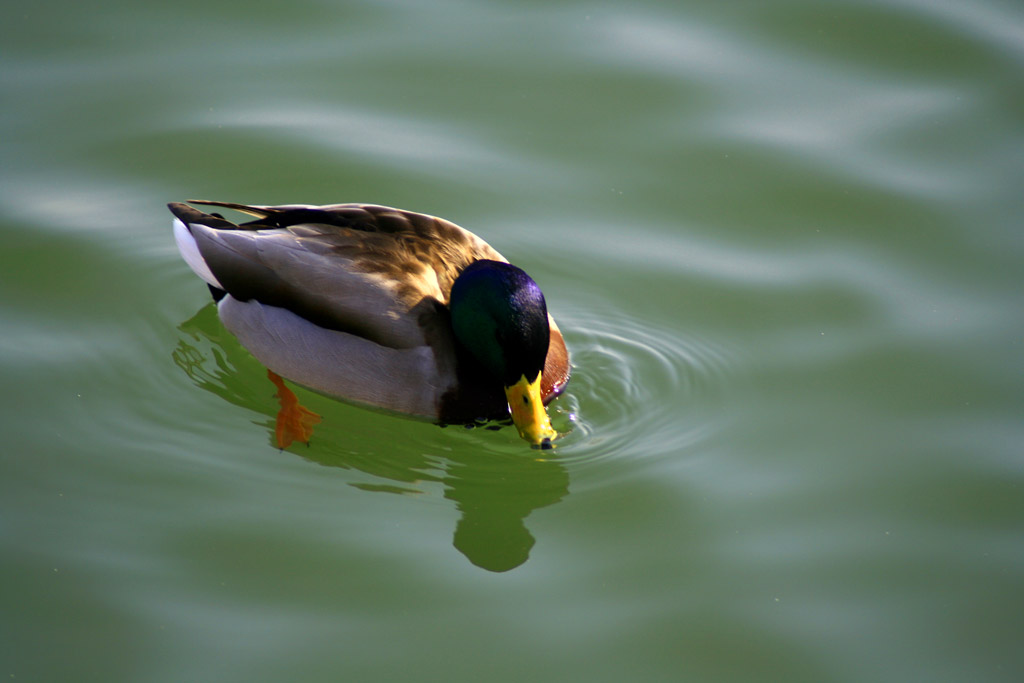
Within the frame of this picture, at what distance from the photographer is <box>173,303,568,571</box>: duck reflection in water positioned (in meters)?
4.84

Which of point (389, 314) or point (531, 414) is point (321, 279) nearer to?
point (389, 314)

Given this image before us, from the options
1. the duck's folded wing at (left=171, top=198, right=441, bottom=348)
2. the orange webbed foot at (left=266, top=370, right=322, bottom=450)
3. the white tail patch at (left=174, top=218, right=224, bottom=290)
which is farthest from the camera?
the white tail patch at (left=174, top=218, right=224, bottom=290)

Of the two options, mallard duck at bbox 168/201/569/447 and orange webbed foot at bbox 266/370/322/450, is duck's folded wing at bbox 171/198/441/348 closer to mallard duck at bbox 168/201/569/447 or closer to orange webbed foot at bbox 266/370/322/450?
mallard duck at bbox 168/201/569/447

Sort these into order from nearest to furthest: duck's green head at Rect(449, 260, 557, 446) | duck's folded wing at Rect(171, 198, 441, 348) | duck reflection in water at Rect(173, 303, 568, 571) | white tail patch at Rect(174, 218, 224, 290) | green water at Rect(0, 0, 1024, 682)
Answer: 1. green water at Rect(0, 0, 1024, 682)
2. duck reflection in water at Rect(173, 303, 568, 571)
3. duck's green head at Rect(449, 260, 557, 446)
4. duck's folded wing at Rect(171, 198, 441, 348)
5. white tail patch at Rect(174, 218, 224, 290)

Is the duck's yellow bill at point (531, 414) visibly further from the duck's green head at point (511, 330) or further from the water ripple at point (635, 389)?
the water ripple at point (635, 389)

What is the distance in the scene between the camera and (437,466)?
5.19 m

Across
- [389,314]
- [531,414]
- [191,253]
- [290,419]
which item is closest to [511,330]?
[531,414]

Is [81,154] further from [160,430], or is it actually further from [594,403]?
[594,403]

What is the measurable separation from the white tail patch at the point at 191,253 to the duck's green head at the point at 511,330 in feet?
4.25

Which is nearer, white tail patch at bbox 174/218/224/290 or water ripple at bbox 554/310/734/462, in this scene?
water ripple at bbox 554/310/734/462

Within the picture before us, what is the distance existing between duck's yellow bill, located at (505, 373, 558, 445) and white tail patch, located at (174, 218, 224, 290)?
1624 mm

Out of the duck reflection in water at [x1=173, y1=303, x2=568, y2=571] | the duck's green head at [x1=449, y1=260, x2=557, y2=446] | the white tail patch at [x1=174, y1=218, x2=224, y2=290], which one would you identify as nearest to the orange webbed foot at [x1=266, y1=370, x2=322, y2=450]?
the duck reflection in water at [x1=173, y1=303, x2=568, y2=571]

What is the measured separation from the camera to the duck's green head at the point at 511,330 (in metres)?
5.11

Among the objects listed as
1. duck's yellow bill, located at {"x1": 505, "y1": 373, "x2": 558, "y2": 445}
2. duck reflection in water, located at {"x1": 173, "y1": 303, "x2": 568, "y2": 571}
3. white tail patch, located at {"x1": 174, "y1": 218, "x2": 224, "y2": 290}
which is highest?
white tail patch, located at {"x1": 174, "y1": 218, "x2": 224, "y2": 290}
